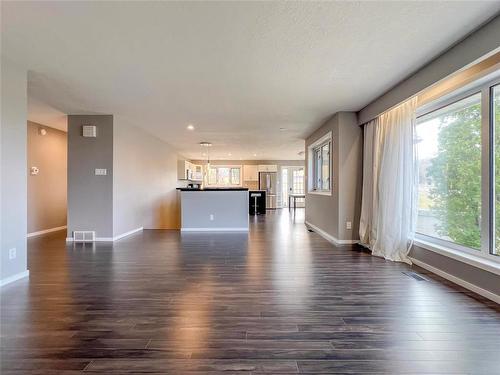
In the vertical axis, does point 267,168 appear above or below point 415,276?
above

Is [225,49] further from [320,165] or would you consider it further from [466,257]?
[320,165]

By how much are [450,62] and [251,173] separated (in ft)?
36.7

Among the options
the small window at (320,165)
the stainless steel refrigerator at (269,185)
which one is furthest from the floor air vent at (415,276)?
the stainless steel refrigerator at (269,185)

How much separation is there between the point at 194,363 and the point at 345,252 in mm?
3451

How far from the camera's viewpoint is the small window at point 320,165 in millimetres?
6362

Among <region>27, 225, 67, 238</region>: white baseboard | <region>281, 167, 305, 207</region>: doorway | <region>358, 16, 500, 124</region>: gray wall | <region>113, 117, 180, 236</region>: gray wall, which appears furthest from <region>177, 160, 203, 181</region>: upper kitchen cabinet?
<region>358, 16, 500, 124</region>: gray wall

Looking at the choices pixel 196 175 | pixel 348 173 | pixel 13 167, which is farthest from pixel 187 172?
pixel 13 167

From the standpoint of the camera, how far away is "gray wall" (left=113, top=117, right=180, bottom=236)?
18.6 feet

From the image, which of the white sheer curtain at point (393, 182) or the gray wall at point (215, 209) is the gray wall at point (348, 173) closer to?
the white sheer curtain at point (393, 182)

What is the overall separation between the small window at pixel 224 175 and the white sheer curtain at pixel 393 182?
380 inches

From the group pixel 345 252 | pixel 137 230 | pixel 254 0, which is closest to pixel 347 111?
pixel 345 252

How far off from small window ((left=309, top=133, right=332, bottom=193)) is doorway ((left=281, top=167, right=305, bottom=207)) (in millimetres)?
6366

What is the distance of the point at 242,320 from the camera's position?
223 centimetres

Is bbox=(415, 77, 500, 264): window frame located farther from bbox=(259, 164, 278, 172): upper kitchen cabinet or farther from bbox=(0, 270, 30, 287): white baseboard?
bbox=(259, 164, 278, 172): upper kitchen cabinet
